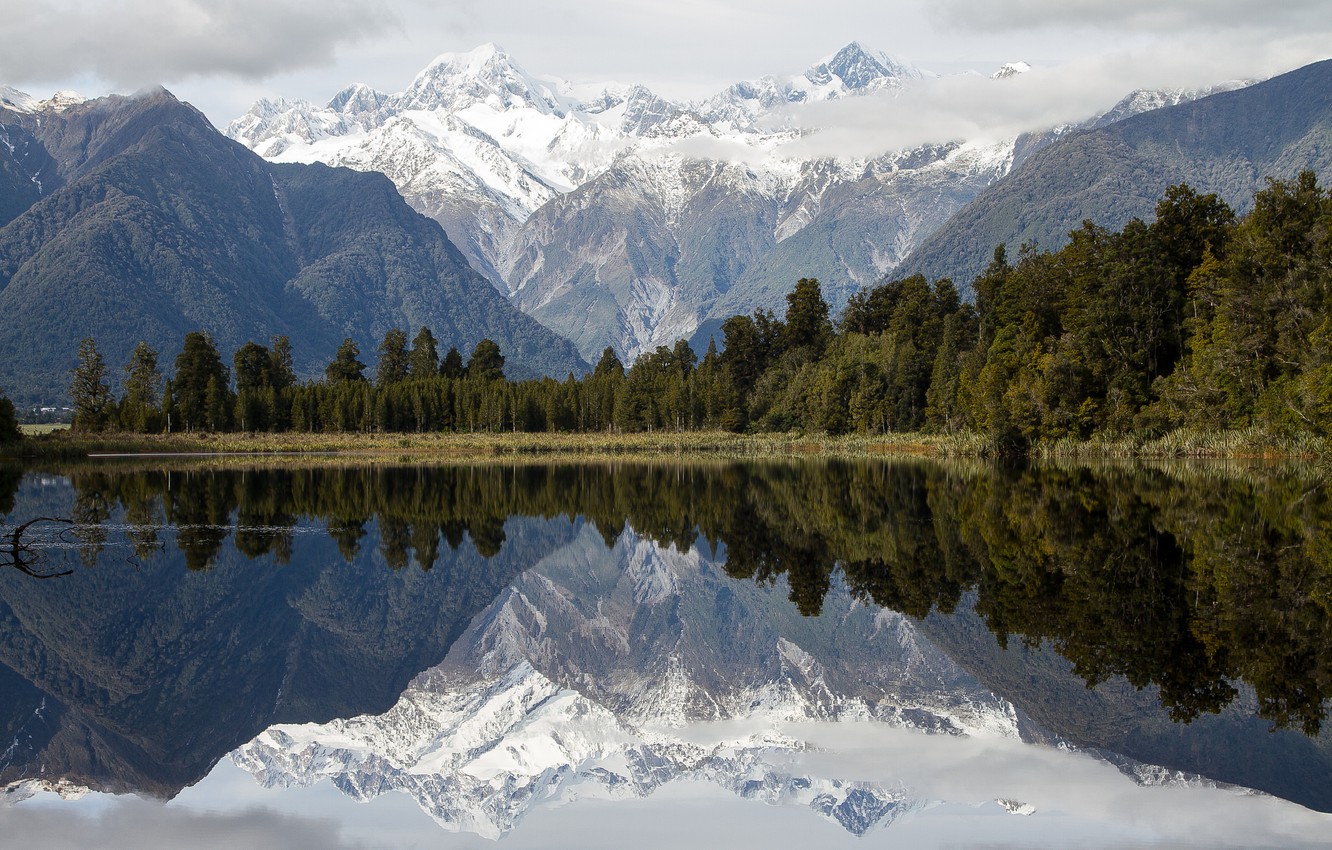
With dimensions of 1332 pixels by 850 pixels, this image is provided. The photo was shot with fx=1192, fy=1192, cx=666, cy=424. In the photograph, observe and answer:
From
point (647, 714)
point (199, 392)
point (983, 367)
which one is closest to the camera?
point (647, 714)

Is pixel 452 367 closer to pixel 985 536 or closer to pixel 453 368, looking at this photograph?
pixel 453 368

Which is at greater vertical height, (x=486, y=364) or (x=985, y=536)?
(x=486, y=364)

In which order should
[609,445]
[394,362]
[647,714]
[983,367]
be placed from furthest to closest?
[394,362] → [609,445] → [983,367] → [647,714]

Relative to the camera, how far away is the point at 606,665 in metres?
20.3

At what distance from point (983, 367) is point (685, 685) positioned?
248ft

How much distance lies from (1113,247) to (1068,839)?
250 feet

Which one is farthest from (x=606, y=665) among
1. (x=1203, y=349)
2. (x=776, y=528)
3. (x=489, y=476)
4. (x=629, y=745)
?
(x=1203, y=349)

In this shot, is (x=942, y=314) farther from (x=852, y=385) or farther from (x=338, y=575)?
(x=338, y=575)

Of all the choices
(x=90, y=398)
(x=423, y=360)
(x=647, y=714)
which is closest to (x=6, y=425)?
(x=90, y=398)

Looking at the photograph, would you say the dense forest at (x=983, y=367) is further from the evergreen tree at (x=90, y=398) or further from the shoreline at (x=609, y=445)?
the shoreline at (x=609, y=445)

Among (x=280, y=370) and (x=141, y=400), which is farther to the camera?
(x=280, y=370)

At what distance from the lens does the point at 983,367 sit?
90.1 meters

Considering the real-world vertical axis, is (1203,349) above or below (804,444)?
above

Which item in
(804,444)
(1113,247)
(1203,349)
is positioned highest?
(1113,247)
